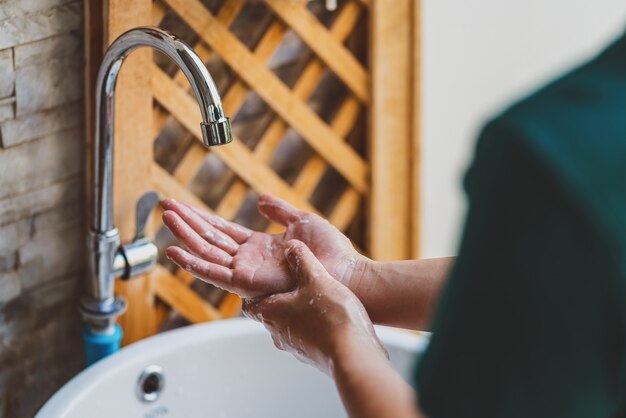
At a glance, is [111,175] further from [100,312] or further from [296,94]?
[296,94]

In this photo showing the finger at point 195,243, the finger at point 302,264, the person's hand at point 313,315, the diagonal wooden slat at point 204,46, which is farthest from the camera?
the diagonal wooden slat at point 204,46

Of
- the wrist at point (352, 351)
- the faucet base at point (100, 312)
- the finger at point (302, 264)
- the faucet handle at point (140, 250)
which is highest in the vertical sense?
the wrist at point (352, 351)

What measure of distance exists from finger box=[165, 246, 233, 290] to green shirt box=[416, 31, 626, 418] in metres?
0.56

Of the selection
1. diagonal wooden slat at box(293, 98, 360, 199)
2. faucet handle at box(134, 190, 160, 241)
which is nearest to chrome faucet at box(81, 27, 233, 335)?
faucet handle at box(134, 190, 160, 241)

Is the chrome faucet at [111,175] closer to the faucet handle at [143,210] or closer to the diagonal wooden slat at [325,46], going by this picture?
the faucet handle at [143,210]

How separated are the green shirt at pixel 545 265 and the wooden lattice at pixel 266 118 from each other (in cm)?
84

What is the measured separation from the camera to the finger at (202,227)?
1.12 meters

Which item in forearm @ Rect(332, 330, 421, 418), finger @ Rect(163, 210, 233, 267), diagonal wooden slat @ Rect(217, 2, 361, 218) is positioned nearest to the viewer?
forearm @ Rect(332, 330, 421, 418)

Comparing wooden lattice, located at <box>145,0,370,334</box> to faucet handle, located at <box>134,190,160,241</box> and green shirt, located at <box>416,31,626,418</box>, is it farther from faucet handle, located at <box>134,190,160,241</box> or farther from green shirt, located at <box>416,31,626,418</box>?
green shirt, located at <box>416,31,626,418</box>

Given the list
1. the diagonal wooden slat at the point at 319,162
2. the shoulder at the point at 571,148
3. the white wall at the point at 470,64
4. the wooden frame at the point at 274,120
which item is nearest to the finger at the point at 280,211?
the wooden frame at the point at 274,120

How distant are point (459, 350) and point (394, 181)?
106 cm

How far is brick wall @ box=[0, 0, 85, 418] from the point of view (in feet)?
3.80

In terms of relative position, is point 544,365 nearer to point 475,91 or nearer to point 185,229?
point 185,229

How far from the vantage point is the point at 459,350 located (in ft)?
1.65
